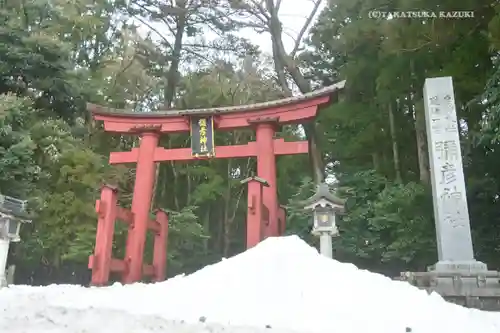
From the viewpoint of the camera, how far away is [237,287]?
19.0ft

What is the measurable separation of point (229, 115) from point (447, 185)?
15.8 feet

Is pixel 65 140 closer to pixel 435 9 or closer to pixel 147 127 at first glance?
pixel 147 127

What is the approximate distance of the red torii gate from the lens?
866 centimetres

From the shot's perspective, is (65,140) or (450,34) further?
(65,140)

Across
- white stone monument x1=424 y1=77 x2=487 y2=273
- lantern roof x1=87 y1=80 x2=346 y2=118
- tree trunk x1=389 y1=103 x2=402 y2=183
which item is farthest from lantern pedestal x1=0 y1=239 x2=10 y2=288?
tree trunk x1=389 y1=103 x2=402 y2=183

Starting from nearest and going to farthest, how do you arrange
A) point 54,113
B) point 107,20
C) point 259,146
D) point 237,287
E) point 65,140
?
point 237,287
point 259,146
point 65,140
point 54,113
point 107,20

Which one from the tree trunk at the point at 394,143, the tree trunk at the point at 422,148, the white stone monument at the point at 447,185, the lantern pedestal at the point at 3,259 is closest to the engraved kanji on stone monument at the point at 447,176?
the white stone monument at the point at 447,185

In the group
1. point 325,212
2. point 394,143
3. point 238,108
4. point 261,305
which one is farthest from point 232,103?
point 261,305

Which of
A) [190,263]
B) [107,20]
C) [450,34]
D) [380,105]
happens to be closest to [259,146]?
[450,34]

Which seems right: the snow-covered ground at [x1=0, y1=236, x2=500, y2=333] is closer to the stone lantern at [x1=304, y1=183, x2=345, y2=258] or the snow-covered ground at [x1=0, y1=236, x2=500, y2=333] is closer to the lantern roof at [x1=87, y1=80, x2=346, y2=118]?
the stone lantern at [x1=304, y1=183, x2=345, y2=258]

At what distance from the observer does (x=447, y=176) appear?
7664 millimetres

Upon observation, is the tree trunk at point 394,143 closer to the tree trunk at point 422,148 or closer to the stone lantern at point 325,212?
the tree trunk at point 422,148

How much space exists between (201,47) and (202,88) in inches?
63.1

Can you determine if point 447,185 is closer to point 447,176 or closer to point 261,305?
point 447,176
